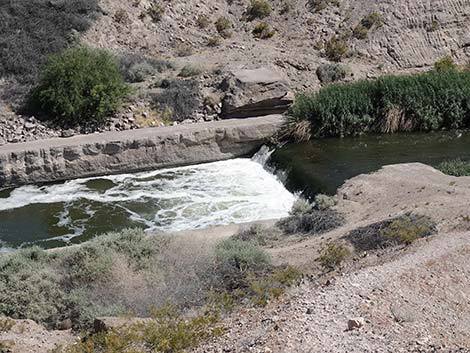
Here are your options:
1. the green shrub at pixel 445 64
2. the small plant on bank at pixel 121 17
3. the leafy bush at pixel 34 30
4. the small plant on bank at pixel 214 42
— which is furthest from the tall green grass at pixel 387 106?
the small plant on bank at pixel 121 17

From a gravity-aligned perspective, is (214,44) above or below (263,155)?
above

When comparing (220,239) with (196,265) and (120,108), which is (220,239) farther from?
(120,108)

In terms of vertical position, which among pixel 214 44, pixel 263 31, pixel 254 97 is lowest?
pixel 254 97

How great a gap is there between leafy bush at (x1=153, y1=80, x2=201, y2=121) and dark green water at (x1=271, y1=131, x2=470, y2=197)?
3522 mm

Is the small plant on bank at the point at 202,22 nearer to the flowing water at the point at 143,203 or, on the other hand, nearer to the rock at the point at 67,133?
the rock at the point at 67,133

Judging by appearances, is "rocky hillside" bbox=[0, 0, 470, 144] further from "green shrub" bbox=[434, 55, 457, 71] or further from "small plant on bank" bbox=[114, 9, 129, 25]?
"green shrub" bbox=[434, 55, 457, 71]

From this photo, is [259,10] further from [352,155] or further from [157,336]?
[157,336]

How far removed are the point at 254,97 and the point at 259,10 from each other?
726 cm

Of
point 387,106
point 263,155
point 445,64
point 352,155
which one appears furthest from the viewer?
point 445,64

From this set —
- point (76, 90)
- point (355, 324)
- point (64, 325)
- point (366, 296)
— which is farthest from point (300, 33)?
point (355, 324)

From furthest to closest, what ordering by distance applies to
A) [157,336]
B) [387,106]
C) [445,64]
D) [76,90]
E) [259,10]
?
[259,10] < [445,64] < [76,90] < [387,106] < [157,336]

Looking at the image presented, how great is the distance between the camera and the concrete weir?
1692 cm

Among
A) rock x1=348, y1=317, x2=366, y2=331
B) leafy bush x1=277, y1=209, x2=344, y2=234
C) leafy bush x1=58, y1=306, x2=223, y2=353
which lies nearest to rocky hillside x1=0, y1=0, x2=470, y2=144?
leafy bush x1=277, y1=209, x2=344, y2=234

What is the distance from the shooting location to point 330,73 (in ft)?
71.6
